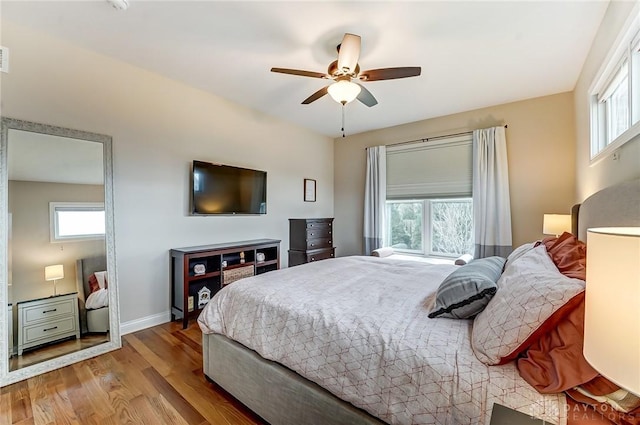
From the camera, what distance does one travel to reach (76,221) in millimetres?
2396

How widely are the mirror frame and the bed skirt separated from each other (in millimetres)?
1230

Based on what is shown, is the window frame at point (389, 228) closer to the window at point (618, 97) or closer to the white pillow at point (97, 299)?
the window at point (618, 97)

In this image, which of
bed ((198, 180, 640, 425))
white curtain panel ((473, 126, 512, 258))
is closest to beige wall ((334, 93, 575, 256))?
white curtain panel ((473, 126, 512, 258))

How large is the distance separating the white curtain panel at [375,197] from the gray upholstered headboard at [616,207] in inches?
113

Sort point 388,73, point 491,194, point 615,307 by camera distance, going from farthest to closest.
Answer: point 491,194 < point 388,73 < point 615,307

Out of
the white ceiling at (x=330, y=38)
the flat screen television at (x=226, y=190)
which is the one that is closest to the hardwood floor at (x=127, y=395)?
the flat screen television at (x=226, y=190)

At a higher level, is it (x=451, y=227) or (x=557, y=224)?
(x=557, y=224)

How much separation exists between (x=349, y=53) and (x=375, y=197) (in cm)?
298

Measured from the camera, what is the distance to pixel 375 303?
5.12ft

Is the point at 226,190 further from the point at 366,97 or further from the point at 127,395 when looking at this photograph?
the point at 127,395

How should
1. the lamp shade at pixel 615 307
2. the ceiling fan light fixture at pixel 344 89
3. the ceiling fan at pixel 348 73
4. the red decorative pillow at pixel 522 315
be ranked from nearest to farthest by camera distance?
the lamp shade at pixel 615 307 < the red decorative pillow at pixel 522 315 < the ceiling fan at pixel 348 73 < the ceiling fan light fixture at pixel 344 89

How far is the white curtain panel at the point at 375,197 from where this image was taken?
4711 mm

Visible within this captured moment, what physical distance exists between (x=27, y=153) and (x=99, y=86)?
34.3 inches

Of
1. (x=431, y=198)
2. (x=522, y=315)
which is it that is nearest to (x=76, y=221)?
(x=522, y=315)
